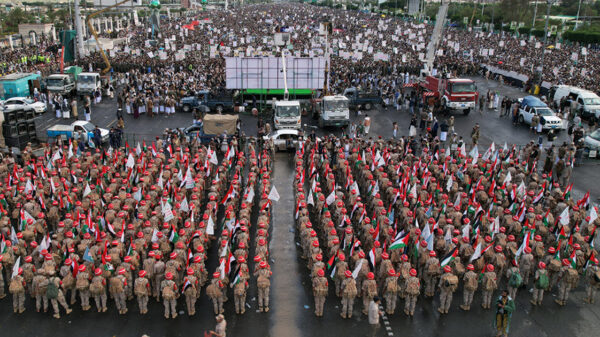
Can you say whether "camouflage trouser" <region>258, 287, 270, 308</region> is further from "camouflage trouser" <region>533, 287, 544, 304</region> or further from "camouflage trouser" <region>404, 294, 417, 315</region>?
"camouflage trouser" <region>533, 287, 544, 304</region>

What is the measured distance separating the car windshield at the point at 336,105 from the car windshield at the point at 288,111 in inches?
70.5

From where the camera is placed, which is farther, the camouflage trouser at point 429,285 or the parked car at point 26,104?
the parked car at point 26,104

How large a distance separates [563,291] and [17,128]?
22.2 meters

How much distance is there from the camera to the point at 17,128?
74.9 feet

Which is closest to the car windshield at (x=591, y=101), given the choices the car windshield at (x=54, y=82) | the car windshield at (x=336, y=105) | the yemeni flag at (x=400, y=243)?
the car windshield at (x=336, y=105)

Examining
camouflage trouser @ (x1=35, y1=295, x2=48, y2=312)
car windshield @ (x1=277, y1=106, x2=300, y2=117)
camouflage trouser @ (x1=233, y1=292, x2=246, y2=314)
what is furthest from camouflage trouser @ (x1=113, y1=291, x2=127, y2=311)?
car windshield @ (x1=277, y1=106, x2=300, y2=117)

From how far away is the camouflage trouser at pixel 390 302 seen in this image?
36.8ft

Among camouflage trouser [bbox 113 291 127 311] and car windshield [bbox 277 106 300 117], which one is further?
car windshield [bbox 277 106 300 117]

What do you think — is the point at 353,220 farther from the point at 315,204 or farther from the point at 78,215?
the point at 78,215

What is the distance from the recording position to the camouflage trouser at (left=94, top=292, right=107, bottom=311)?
1113 cm

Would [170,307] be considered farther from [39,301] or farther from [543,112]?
[543,112]

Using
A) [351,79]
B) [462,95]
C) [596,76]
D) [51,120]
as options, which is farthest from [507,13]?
[51,120]

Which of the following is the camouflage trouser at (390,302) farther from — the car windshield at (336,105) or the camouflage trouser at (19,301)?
the car windshield at (336,105)

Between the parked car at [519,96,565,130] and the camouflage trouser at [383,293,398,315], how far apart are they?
20.3m
